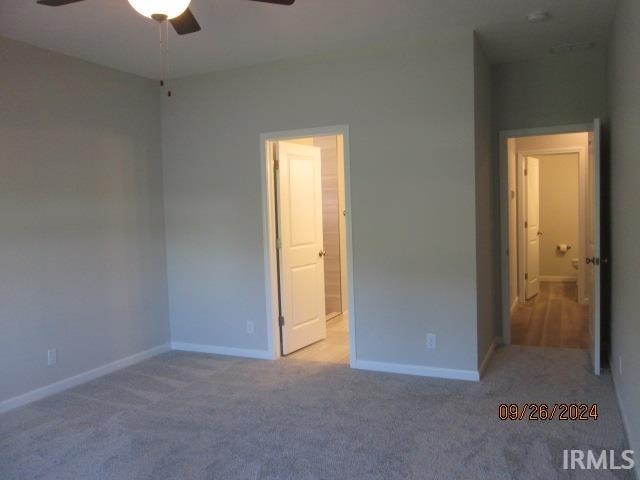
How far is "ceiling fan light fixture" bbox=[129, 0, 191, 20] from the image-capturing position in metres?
2.05

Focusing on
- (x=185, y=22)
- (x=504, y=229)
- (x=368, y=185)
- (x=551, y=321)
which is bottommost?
(x=551, y=321)

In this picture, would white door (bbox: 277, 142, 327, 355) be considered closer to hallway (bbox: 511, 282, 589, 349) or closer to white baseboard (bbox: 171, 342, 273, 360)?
white baseboard (bbox: 171, 342, 273, 360)

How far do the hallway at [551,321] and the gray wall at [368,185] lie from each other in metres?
1.52

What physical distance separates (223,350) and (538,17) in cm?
375

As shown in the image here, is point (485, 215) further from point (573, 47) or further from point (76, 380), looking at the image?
point (76, 380)

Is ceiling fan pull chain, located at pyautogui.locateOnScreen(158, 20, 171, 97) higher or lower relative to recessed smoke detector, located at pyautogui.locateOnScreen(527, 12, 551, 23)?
higher

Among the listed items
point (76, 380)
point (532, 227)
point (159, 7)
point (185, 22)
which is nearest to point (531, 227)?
point (532, 227)

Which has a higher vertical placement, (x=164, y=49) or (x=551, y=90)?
(x=164, y=49)

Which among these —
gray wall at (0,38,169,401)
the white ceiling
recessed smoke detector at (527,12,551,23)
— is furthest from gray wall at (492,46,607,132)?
gray wall at (0,38,169,401)

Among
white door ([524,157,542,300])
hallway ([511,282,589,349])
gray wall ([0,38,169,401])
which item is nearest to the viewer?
gray wall ([0,38,169,401])

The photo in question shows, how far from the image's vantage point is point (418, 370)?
164 inches

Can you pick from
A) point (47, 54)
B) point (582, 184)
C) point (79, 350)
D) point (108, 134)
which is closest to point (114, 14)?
point (47, 54)

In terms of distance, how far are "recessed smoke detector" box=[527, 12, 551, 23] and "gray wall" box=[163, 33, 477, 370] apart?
468 mm

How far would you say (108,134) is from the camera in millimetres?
4480
